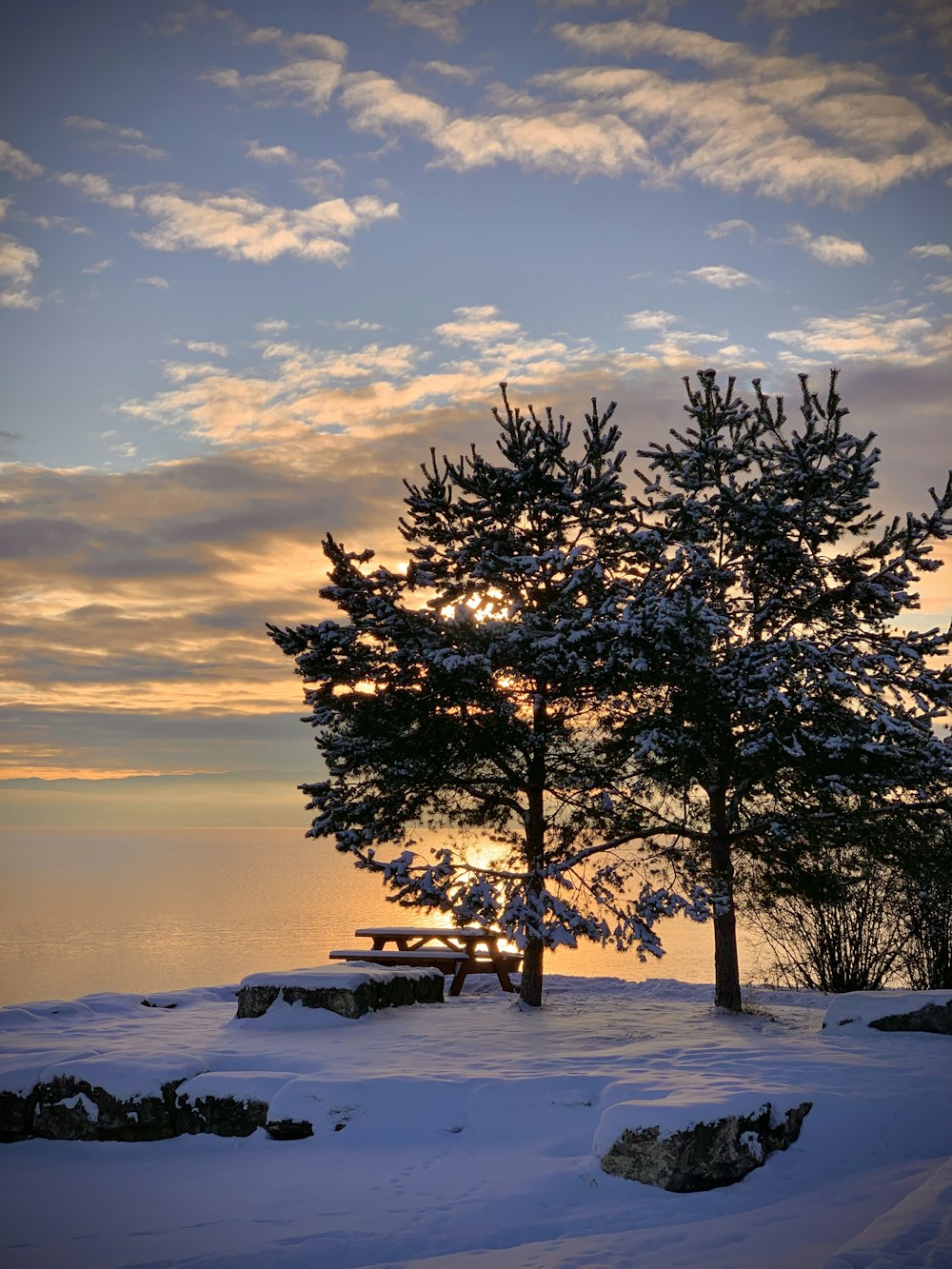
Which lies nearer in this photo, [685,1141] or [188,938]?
[685,1141]

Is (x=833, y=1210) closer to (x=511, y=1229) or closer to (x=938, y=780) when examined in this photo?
(x=511, y=1229)

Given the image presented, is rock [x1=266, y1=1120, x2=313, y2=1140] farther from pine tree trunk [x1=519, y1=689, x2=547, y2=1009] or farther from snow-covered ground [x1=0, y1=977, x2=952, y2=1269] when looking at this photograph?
pine tree trunk [x1=519, y1=689, x2=547, y2=1009]

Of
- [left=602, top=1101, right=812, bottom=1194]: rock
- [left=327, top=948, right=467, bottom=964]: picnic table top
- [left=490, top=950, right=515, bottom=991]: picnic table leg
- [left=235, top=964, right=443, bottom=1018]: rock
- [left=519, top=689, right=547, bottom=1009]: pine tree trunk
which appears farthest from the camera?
[left=490, top=950, right=515, bottom=991]: picnic table leg

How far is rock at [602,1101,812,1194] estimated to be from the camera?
7.81 m

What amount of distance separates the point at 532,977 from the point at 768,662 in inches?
240

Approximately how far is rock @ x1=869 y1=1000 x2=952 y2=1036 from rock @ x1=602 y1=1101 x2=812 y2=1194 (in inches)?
244

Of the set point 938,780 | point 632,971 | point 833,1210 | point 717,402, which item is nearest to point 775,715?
point 938,780

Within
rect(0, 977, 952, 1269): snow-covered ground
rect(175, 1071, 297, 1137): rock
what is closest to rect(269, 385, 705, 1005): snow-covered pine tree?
rect(0, 977, 952, 1269): snow-covered ground

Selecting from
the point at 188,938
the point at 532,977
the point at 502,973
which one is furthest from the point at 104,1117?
the point at 188,938

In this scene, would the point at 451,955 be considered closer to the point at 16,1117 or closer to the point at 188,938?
the point at 16,1117

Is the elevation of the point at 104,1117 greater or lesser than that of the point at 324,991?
lesser

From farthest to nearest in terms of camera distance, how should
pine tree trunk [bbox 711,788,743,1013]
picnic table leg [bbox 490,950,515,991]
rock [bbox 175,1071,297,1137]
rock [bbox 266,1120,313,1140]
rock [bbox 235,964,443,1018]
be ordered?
picnic table leg [bbox 490,950,515,991]
pine tree trunk [bbox 711,788,743,1013]
rock [bbox 235,964,443,1018]
rock [bbox 175,1071,297,1137]
rock [bbox 266,1120,313,1140]

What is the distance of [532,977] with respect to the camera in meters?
15.6

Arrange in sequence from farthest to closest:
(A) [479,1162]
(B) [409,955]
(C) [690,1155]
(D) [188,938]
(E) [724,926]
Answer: (D) [188,938] → (B) [409,955] → (E) [724,926] → (A) [479,1162] → (C) [690,1155]
